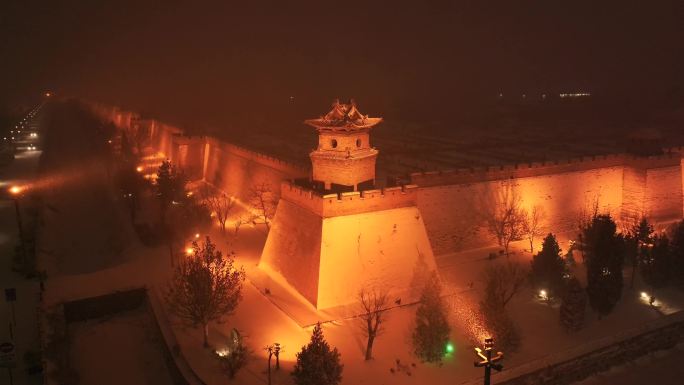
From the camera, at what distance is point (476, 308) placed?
1319cm

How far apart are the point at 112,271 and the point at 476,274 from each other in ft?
36.1

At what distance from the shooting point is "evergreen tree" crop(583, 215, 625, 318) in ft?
43.2

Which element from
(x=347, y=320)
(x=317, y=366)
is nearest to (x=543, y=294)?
(x=347, y=320)

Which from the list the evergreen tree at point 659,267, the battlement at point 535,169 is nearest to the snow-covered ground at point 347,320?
the evergreen tree at point 659,267

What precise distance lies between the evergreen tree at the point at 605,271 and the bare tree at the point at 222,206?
1201 cm

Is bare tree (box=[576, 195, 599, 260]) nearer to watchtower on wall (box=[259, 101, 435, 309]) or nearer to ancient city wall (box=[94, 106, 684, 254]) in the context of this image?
ancient city wall (box=[94, 106, 684, 254])

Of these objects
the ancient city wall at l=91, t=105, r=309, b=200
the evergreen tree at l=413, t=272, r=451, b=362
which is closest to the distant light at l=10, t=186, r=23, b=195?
the ancient city wall at l=91, t=105, r=309, b=200

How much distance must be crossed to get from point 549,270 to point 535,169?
4.77m

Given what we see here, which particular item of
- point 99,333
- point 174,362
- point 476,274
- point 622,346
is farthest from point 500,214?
point 99,333

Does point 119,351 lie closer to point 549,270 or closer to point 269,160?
point 269,160

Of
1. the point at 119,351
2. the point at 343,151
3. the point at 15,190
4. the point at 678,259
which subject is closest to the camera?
the point at 119,351

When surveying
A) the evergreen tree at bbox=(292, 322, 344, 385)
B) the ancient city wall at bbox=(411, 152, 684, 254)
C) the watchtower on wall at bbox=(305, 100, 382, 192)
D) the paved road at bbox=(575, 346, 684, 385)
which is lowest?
the paved road at bbox=(575, 346, 684, 385)

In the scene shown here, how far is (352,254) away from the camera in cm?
1335

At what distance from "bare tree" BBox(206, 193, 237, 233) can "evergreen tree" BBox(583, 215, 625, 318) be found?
473 inches
